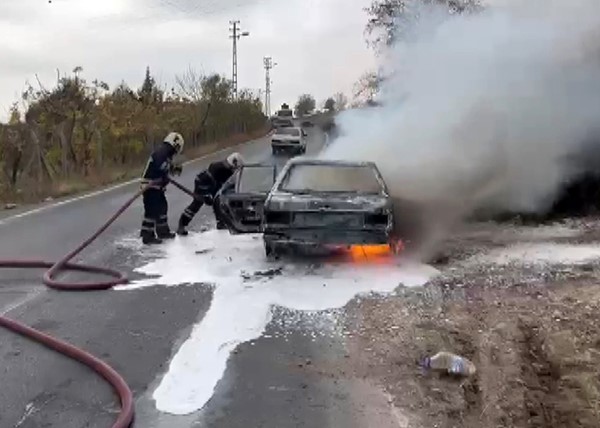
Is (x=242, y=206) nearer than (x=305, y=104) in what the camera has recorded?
Yes

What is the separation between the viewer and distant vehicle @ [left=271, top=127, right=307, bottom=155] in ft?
147

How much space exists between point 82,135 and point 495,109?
24696 millimetres

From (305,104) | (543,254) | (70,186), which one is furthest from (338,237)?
(305,104)

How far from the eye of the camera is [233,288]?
8539 millimetres

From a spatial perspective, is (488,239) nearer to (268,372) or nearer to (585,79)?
(585,79)

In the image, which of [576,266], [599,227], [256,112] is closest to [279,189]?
[576,266]

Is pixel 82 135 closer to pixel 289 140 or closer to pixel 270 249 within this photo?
pixel 289 140

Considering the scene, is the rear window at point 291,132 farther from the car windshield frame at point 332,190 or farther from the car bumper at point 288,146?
the car windshield frame at point 332,190

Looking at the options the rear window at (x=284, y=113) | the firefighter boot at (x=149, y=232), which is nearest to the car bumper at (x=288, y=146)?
the rear window at (x=284, y=113)

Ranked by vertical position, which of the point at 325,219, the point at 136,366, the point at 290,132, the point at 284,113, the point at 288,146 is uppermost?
the point at 325,219

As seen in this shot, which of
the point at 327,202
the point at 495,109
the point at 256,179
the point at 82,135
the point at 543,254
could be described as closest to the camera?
the point at 327,202

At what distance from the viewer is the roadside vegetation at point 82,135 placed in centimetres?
2645

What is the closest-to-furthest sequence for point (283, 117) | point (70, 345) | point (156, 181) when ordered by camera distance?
point (70, 345), point (156, 181), point (283, 117)

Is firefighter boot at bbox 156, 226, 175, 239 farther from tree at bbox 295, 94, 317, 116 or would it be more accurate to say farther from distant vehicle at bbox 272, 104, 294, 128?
tree at bbox 295, 94, 317, 116
